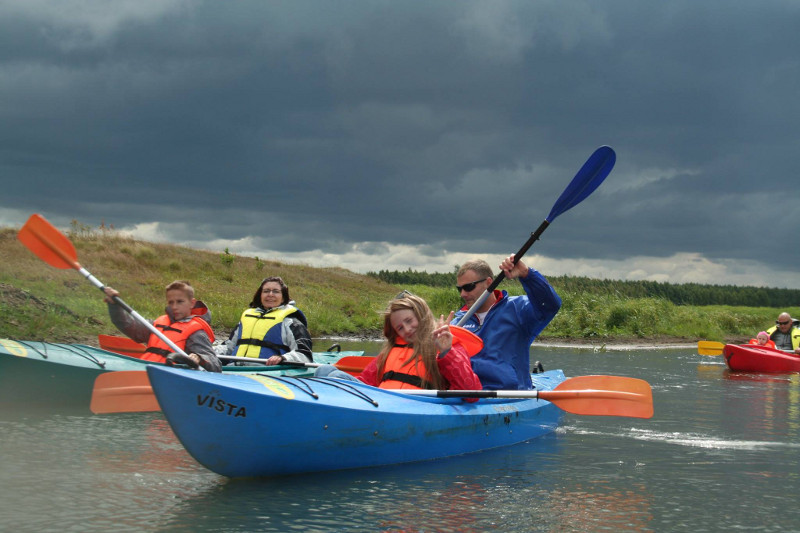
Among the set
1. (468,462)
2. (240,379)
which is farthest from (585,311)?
(240,379)

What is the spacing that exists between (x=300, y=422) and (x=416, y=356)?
108cm

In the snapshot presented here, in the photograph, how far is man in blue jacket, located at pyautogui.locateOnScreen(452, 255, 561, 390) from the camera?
519 centimetres

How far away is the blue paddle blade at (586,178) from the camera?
613cm

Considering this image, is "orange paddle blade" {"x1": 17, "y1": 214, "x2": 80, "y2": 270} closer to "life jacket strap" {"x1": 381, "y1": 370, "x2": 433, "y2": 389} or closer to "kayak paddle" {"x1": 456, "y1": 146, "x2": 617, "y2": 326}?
"life jacket strap" {"x1": 381, "y1": 370, "x2": 433, "y2": 389}

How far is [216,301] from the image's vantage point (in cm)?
1919

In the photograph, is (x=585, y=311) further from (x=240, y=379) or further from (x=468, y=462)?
(x=240, y=379)

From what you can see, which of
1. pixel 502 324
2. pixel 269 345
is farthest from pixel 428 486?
pixel 269 345

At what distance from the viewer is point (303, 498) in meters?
4.00

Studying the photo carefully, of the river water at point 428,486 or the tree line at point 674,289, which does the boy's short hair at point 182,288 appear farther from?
the tree line at point 674,289

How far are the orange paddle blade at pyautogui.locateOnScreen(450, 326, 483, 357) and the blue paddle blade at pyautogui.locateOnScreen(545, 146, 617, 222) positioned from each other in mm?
1448

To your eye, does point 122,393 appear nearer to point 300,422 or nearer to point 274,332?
point 300,422

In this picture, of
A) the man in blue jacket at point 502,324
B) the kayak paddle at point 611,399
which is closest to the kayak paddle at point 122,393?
the man in blue jacket at point 502,324

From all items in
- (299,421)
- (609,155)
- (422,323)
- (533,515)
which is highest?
(609,155)

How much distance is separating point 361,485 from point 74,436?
260cm
